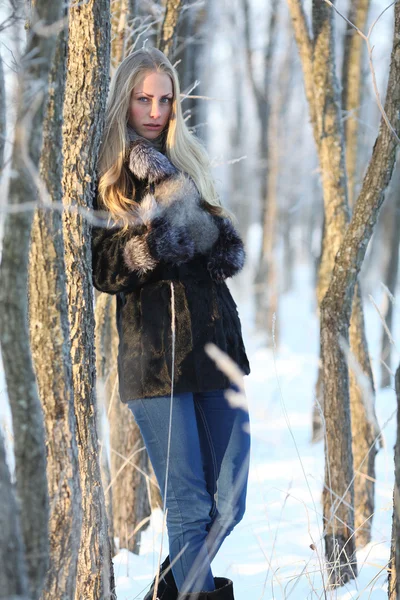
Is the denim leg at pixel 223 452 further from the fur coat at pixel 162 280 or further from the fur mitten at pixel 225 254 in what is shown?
the fur mitten at pixel 225 254

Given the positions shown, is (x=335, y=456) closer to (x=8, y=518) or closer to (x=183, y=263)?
(x=183, y=263)

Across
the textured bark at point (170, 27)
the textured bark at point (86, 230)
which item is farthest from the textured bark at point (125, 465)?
the textured bark at point (86, 230)

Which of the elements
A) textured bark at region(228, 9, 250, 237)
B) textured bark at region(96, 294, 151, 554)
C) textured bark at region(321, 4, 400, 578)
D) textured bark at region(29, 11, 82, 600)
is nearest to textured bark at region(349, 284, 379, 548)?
textured bark at region(321, 4, 400, 578)

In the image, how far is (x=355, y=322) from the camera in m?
3.77

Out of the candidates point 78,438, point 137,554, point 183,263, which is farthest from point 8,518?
point 137,554

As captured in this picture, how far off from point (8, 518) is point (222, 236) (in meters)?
1.37

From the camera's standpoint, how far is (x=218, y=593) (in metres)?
2.34

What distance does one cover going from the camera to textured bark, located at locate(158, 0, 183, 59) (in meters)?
3.49

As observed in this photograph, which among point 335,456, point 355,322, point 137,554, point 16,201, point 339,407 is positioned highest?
point 16,201

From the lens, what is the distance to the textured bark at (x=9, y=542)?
1.40 meters

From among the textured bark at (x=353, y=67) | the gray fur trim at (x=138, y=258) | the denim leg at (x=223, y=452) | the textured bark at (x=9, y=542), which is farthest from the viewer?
the textured bark at (x=353, y=67)

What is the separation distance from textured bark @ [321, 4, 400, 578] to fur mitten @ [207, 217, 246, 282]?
1.45 feet

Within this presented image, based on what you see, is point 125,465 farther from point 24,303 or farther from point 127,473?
point 24,303

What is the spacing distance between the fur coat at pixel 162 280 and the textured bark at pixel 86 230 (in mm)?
174
